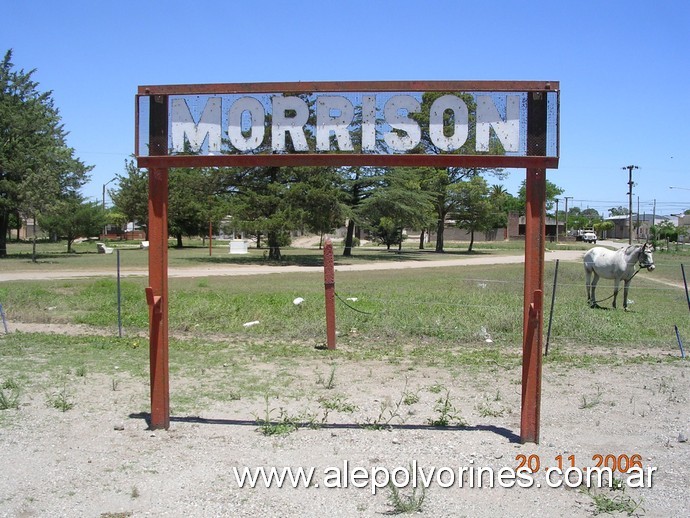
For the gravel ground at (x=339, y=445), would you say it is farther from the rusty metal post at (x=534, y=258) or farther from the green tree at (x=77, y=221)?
the green tree at (x=77, y=221)

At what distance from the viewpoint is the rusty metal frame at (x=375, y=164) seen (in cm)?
607

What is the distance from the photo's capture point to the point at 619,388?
8164 mm

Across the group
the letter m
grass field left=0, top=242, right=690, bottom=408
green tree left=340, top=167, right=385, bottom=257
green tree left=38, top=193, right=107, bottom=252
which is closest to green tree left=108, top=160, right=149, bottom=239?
green tree left=38, top=193, right=107, bottom=252

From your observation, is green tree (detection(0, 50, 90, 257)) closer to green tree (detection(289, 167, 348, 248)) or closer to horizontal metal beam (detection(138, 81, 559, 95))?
green tree (detection(289, 167, 348, 248))

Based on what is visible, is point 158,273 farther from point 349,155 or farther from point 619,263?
→ point 619,263

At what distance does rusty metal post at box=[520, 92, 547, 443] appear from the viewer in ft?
19.9

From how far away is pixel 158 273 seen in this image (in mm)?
6387

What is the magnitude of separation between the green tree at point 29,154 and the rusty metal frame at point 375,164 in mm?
31844

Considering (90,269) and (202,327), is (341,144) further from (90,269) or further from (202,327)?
(90,269)

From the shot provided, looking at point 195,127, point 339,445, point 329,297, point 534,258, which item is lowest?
point 339,445

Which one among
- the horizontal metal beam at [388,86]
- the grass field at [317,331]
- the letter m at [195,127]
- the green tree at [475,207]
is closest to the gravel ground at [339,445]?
the grass field at [317,331]

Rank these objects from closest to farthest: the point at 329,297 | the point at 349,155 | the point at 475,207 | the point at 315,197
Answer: the point at 349,155 < the point at 329,297 < the point at 315,197 < the point at 475,207

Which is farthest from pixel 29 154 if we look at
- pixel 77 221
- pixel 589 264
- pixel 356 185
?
pixel 589 264

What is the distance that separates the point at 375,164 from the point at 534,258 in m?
1.65
